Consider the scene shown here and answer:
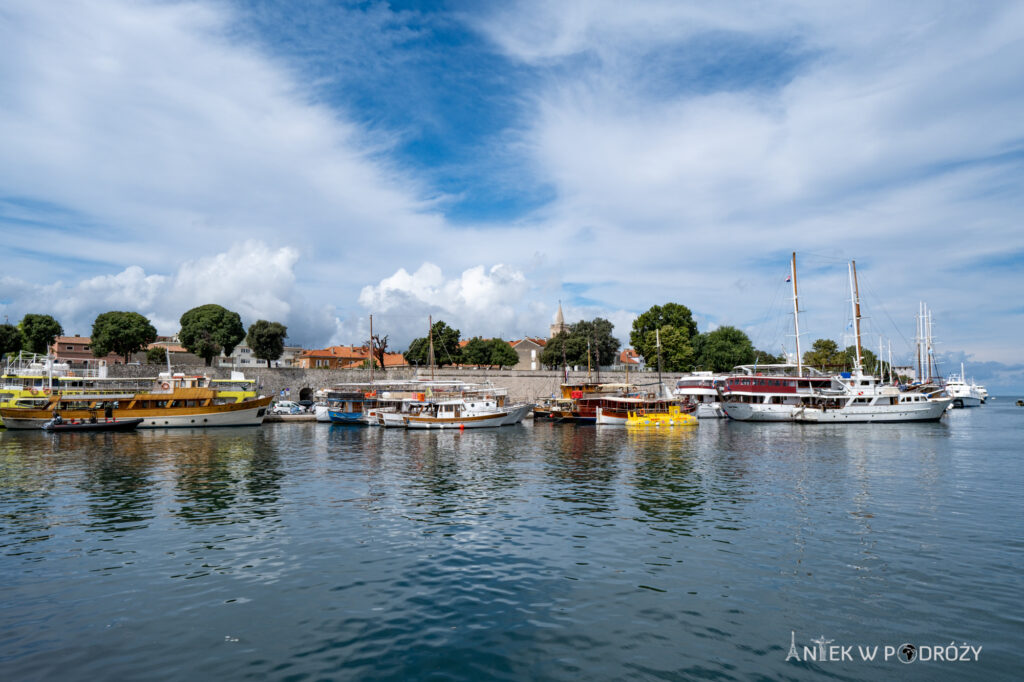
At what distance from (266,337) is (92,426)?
45079 millimetres

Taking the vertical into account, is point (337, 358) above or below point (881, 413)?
above

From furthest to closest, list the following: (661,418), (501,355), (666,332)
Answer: (501,355)
(666,332)
(661,418)

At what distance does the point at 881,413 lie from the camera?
6906 centimetres

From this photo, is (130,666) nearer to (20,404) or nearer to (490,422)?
(490,422)

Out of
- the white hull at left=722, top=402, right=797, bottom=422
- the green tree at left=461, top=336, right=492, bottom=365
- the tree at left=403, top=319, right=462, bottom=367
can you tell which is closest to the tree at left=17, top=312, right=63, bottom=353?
the tree at left=403, top=319, right=462, bottom=367

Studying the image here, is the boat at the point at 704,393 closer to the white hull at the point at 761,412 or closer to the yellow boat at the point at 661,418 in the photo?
the white hull at the point at 761,412

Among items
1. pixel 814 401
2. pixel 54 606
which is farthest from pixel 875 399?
pixel 54 606

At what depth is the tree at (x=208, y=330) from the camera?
94312 mm

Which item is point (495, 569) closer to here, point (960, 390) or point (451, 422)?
point (451, 422)

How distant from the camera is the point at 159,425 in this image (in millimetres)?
62188

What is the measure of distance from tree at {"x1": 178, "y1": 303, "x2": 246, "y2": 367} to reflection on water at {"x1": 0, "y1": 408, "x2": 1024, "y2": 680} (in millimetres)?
67222

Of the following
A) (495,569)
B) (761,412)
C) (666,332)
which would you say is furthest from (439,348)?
(495,569)

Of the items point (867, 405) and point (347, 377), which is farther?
point (347, 377)

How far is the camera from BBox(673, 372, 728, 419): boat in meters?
82.2
